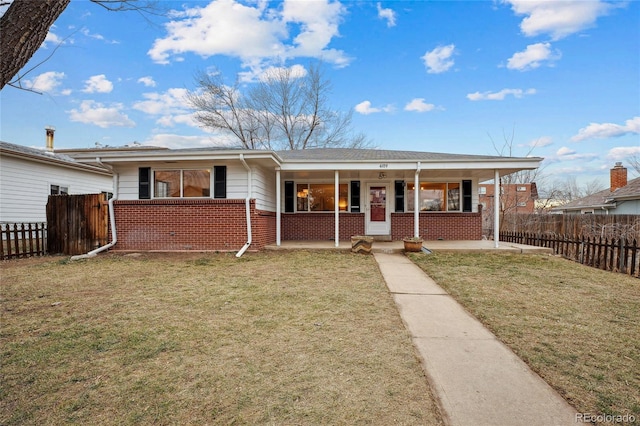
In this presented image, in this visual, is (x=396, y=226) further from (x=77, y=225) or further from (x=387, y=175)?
(x=77, y=225)

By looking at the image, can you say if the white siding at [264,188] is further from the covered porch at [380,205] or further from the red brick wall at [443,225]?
the red brick wall at [443,225]

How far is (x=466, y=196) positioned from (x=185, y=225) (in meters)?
9.87

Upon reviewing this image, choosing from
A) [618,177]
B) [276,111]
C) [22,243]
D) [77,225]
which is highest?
[276,111]

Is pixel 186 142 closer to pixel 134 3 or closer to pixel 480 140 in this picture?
pixel 480 140

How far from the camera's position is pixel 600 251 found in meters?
8.51

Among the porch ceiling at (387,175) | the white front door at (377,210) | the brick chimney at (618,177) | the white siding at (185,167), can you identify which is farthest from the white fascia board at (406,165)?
the brick chimney at (618,177)

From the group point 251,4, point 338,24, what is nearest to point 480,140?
point 338,24

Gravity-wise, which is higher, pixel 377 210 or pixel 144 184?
pixel 144 184

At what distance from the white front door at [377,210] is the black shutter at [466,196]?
2744 mm

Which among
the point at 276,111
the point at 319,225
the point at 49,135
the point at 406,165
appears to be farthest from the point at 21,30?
the point at 276,111

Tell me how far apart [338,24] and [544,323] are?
50.8 ft

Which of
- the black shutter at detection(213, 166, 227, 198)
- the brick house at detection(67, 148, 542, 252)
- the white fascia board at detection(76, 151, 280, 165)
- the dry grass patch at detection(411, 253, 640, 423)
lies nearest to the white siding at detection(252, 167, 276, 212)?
the brick house at detection(67, 148, 542, 252)

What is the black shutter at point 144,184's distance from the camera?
10.1m

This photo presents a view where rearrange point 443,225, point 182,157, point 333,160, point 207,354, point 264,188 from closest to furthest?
1. point 207,354
2. point 182,157
3. point 333,160
4. point 264,188
5. point 443,225
